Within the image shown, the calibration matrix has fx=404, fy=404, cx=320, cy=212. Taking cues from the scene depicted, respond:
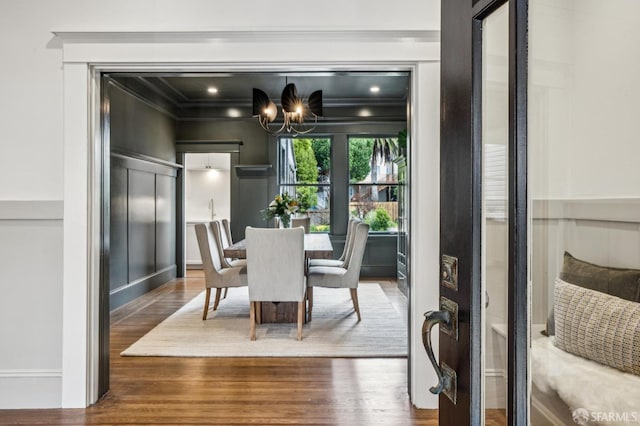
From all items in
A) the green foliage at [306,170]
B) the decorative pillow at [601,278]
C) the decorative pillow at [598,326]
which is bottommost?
the decorative pillow at [598,326]

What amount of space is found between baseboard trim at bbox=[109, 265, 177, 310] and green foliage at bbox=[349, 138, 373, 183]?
129 inches

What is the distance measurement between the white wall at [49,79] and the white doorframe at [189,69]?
3cm

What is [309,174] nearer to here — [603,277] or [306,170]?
[306,170]

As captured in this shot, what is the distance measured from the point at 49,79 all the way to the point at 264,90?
3.86 meters

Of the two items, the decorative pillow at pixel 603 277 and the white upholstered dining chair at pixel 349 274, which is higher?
the decorative pillow at pixel 603 277

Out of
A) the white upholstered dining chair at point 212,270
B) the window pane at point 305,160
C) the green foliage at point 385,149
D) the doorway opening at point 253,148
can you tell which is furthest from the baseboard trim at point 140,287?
the green foliage at point 385,149

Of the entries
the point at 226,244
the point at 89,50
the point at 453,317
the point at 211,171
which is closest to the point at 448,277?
the point at 453,317

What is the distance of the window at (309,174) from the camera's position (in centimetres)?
678

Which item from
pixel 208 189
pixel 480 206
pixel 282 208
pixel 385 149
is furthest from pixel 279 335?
pixel 208 189

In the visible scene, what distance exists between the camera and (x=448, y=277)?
894mm

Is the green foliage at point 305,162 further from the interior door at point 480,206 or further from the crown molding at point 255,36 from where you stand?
the interior door at point 480,206

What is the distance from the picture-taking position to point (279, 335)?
12.1 feet

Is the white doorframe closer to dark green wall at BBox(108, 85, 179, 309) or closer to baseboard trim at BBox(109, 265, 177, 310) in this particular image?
dark green wall at BBox(108, 85, 179, 309)

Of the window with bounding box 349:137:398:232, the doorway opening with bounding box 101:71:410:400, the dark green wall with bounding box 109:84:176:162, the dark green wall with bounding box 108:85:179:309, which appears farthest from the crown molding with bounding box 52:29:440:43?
the window with bounding box 349:137:398:232
